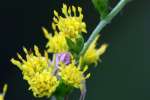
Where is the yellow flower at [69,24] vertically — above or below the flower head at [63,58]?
above

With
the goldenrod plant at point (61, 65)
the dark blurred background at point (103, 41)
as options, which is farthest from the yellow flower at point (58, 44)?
the dark blurred background at point (103, 41)

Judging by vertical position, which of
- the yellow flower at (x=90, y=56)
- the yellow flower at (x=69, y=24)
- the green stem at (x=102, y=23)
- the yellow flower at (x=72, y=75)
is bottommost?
the yellow flower at (x=72, y=75)

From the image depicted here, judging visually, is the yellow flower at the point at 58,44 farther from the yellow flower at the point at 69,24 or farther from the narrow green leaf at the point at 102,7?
the narrow green leaf at the point at 102,7

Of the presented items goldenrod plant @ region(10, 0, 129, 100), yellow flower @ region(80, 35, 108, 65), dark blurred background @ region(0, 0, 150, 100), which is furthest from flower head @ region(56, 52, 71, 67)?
dark blurred background @ region(0, 0, 150, 100)

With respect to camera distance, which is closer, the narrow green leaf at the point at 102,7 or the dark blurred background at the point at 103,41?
the narrow green leaf at the point at 102,7

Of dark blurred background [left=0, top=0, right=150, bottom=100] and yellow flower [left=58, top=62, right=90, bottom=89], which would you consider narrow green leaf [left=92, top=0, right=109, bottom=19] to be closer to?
yellow flower [left=58, top=62, right=90, bottom=89]

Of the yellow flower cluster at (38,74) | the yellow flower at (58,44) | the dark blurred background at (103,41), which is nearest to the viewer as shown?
the yellow flower cluster at (38,74)
